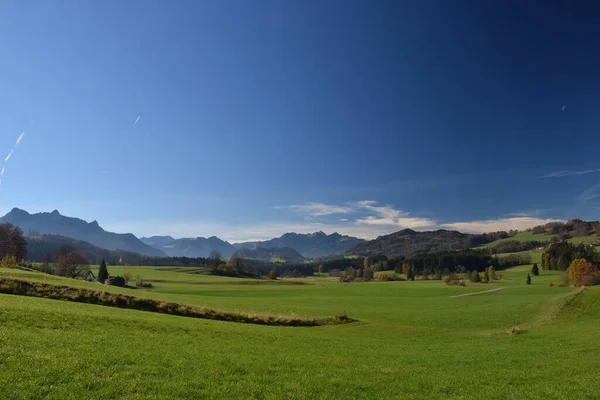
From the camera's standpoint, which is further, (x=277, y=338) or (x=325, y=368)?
(x=277, y=338)

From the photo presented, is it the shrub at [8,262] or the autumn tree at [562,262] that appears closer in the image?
the shrub at [8,262]

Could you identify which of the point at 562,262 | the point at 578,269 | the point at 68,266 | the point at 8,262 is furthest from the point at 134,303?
the point at 562,262

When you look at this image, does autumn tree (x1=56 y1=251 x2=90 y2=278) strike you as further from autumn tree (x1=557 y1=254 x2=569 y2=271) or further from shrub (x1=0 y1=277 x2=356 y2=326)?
autumn tree (x1=557 y1=254 x2=569 y2=271)

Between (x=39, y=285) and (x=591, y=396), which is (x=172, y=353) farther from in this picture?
(x=39, y=285)

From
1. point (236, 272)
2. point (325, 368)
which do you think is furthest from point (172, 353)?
point (236, 272)

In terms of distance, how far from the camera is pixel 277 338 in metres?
27.2

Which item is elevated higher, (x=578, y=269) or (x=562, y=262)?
(x=562, y=262)

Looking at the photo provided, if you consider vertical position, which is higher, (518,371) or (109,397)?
(109,397)

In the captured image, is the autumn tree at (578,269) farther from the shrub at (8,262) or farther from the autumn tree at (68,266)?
the autumn tree at (68,266)

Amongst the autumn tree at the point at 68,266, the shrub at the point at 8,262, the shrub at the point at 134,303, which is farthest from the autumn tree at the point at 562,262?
the shrub at the point at 8,262

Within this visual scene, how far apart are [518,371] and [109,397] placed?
67.5 ft

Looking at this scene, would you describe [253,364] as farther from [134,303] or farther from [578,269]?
[578,269]

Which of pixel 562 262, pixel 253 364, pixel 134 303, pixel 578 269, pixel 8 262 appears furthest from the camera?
pixel 562 262

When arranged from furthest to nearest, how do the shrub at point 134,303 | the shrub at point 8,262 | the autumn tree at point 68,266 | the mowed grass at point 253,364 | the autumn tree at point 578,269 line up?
the autumn tree at point 68,266
the autumn tree at point 578,269
the shrub at point 8,262
the shrub at point 134,303
the mowed grass at point 253,364
